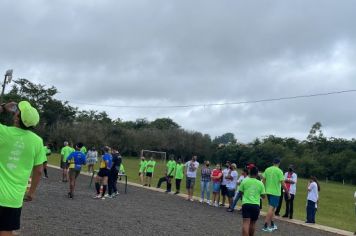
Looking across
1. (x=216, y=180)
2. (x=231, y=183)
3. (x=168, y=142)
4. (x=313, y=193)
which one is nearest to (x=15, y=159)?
(x=313, y=193)

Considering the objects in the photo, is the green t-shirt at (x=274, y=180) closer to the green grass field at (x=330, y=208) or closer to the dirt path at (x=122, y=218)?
the dirt path at (x=122, y=218)

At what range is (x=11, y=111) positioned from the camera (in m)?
4.48

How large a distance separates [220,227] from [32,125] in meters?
8.87

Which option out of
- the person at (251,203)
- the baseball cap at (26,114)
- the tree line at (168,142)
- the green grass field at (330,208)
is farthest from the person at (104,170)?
the tree line at (168,142)

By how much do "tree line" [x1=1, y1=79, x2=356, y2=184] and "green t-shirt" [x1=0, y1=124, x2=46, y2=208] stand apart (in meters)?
67.4

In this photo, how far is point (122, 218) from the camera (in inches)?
484

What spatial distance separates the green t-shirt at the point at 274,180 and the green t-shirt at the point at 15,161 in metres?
9.46

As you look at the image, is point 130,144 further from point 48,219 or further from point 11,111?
point 11,111

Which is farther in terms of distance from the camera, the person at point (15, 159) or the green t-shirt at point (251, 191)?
the green t-shirt at point (251, 191)

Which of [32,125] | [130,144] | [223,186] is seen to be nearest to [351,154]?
[130,144]

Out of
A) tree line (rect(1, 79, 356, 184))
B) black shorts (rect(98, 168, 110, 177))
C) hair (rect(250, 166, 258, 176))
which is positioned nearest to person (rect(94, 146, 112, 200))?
black shorts (rect(98, 168, 110, 177))

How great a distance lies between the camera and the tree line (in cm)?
7656

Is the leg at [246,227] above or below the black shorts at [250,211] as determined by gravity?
below

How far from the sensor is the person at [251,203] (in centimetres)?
916
